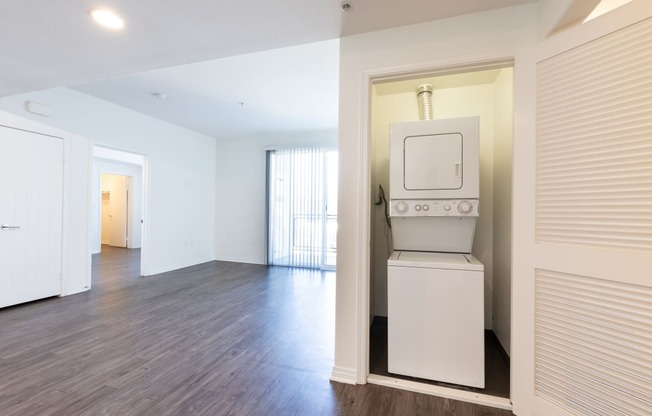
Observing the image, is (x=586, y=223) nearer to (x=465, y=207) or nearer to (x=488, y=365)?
(x=465, y=207)

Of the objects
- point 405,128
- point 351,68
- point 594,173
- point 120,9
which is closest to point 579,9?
point 594,173

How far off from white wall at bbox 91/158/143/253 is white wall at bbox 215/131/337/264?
3.46m

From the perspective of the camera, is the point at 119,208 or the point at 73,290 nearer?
the point at 73,290

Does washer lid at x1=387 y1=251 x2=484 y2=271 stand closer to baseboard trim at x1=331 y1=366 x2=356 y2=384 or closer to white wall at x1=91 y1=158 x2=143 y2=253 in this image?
baseboard trim at x1=331 y1=366 x2=356 y2=384

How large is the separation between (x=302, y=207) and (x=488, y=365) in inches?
164

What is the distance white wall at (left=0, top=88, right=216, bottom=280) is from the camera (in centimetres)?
376

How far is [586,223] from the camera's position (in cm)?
137

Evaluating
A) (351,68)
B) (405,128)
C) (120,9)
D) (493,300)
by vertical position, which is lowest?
(493,300)

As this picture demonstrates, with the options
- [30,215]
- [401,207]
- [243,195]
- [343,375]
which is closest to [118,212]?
[243,195]

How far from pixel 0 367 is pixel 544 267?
12.1 feet

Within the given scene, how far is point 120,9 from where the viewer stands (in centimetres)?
174

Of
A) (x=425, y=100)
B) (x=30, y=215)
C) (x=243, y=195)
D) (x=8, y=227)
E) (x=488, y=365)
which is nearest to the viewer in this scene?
(x=488, y=365)

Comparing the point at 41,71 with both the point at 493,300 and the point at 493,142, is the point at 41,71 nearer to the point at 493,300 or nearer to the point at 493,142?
the point at 493,142

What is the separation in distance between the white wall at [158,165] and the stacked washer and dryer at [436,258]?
14.1 feet
